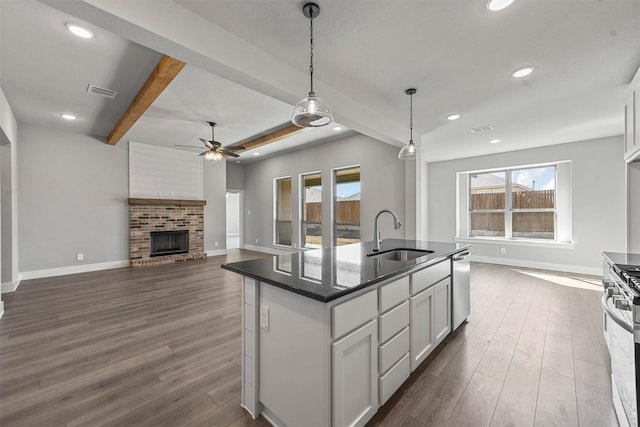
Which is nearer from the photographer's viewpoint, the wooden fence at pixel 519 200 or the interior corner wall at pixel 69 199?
the interior corner wall at pixel 69 199

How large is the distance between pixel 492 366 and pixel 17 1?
4.61 metres

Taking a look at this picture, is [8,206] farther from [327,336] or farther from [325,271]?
[327,336]

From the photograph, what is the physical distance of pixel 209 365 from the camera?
2195 millimetres

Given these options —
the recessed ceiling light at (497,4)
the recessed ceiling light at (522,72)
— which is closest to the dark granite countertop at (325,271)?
the recessed ceiling light at (497,4)

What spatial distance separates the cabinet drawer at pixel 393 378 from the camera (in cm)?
165

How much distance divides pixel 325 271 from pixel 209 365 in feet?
4.48

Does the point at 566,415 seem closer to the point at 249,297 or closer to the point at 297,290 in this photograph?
the point at 297,290

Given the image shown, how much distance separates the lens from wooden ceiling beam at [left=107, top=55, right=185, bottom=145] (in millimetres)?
2668

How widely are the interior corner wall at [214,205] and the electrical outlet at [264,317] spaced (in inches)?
258

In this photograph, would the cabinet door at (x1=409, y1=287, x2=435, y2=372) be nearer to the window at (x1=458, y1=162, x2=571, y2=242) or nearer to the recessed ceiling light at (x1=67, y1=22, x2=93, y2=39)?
the recessed ceiling light at (x1=67, y1=22, x2=93, y2=39)

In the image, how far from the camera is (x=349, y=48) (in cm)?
242

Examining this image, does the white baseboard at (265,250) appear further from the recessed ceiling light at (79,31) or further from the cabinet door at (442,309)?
the recessed ceiling light at (79,31)

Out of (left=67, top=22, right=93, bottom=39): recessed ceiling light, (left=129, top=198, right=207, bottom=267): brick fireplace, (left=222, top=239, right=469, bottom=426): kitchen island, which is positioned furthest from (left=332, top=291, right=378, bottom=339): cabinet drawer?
(left=129, top=198, right=207, bottom=267): brick fireplace

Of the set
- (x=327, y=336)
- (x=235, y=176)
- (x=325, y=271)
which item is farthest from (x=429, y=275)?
(x=235, y=176)
